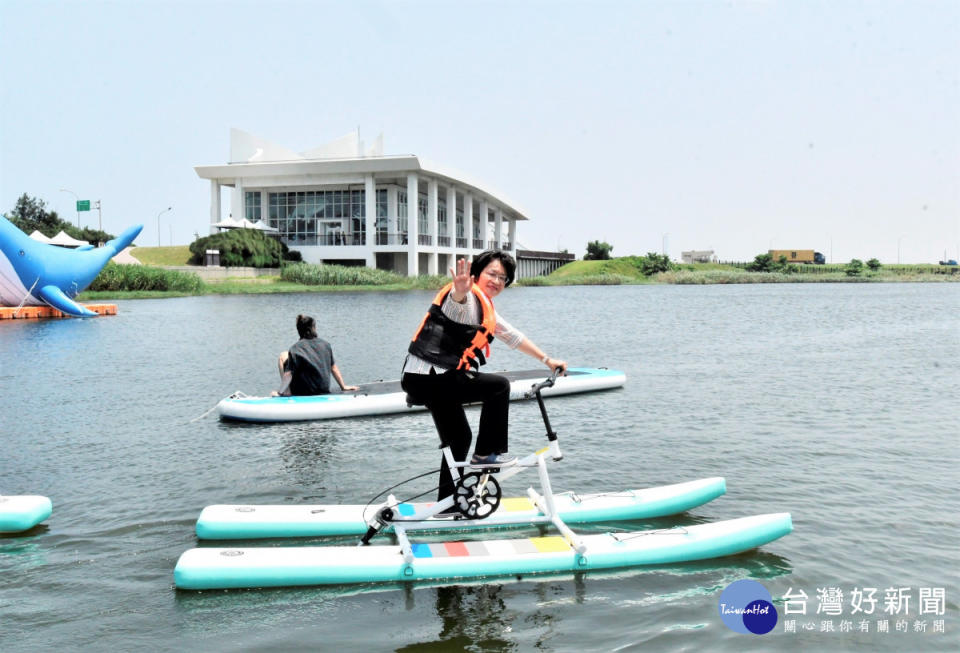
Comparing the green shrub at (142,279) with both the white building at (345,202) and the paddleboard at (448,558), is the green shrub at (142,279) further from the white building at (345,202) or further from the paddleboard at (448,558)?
the paddleboard at (448,558)

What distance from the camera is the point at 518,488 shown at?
905 centimetres

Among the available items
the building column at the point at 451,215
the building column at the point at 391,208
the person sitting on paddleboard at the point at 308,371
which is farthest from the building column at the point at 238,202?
the person sitting on paddleboard at the point at 308,371

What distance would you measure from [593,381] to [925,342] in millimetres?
17798

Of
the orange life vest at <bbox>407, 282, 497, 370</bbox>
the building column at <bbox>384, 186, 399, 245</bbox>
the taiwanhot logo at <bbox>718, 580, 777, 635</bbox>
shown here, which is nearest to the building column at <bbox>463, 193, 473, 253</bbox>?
the building column at <bbox>384, 186, 399, 245</bbox>

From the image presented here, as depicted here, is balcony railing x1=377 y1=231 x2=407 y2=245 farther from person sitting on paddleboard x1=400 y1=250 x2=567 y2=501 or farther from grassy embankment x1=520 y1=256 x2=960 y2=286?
person sitting on paddleboard x1=400 y1=250 x2=567 y2=501

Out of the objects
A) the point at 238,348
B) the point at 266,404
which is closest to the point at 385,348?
the point at 238,348

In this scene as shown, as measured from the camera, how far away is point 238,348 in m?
24.6

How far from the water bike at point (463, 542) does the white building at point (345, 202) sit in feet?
218

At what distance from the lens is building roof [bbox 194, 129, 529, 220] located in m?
73.6

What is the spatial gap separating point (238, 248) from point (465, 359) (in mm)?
66133

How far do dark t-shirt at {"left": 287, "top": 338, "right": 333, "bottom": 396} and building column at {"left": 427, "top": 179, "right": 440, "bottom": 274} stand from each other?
66021 mm

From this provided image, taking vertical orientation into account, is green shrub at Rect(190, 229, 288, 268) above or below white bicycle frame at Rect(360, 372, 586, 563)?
above

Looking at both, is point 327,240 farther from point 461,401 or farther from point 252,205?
point 461,401

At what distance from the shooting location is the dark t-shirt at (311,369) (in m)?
13.3
